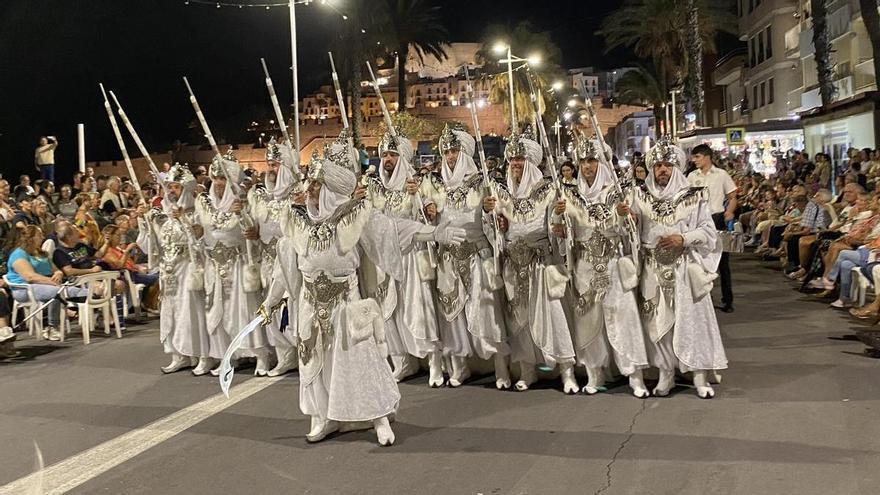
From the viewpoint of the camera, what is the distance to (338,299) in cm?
586

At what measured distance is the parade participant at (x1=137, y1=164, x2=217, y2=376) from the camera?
8570 mm

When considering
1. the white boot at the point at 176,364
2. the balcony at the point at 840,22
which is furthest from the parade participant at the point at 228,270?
the balcony at the point at 840,22

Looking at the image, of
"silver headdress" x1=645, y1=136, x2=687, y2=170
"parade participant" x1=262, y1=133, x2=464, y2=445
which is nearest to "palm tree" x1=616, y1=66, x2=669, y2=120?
"silver headdress" x1=645, y1=136, x2=687, y2=170

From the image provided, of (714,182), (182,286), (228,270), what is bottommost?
(182,286)

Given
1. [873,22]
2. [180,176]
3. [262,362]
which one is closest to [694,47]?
[873,22]

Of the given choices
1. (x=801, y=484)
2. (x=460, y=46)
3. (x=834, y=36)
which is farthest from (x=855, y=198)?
(x=460, y=46)

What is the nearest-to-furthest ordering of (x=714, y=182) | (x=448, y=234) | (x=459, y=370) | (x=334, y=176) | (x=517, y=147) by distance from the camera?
(x=334, y=176)
(x=517, y=147)
(x=448, y=234)
(x=459, y=370)
(x=714, y=182)

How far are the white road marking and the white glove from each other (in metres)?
2.18

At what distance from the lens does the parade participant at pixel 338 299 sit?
5.76 metres

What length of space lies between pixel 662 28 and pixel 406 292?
32996 mm

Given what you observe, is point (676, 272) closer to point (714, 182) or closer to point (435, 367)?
point (435, 367)

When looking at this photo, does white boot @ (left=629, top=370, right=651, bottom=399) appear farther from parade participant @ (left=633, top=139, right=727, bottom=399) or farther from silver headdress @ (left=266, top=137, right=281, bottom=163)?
silver headdress @ (left=266, top=137, right=281, bottom=163)

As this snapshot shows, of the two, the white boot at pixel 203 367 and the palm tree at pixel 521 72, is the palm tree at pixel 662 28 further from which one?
the white boot at pixel 203 367

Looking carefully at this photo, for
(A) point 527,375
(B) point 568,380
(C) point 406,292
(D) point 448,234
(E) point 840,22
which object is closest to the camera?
(B) point 568,380
